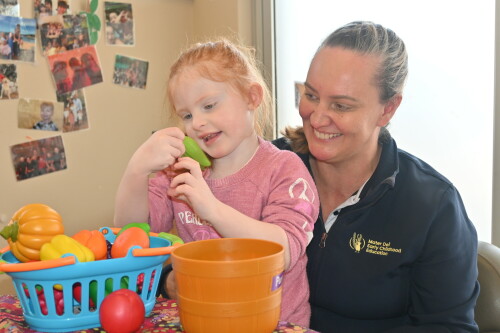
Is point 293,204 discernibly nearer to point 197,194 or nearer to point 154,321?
point 197,194

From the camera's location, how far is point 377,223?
125cm

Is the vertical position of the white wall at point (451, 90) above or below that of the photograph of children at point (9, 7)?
below

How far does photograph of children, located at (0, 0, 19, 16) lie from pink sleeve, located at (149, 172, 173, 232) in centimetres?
118

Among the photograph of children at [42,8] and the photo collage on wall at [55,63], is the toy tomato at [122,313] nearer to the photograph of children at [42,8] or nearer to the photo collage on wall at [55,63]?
the photo collage on wall at [55,63]

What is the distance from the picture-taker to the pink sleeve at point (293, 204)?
0.93m

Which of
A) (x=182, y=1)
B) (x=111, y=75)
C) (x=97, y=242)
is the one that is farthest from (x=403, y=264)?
(x=182, y=1)

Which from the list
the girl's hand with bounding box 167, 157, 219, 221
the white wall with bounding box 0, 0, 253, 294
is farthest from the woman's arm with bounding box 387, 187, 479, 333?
the white wall with bounding box 0, 0, 253, 294

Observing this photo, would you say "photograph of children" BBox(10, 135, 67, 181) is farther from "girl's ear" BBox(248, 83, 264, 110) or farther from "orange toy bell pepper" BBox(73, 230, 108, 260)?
"orange toy bell pepper" BBox(73, 230, 108, 260)

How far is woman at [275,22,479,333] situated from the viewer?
1.19 meters

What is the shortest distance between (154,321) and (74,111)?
157 centimetres

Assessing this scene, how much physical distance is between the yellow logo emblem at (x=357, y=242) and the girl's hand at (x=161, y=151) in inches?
18.8

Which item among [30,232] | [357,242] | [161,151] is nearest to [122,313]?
[30,232]

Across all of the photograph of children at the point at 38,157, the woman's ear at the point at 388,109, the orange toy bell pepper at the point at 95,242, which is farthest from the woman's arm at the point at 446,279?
the photograph of children at the point at 38,157

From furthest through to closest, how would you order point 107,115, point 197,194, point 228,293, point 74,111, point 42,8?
point 107,115 < point 74,111 < point 42,8 < point 197,194 < point 228,293
